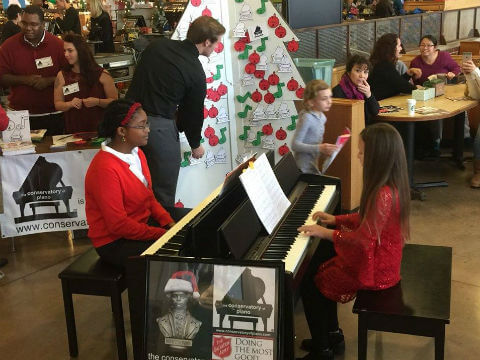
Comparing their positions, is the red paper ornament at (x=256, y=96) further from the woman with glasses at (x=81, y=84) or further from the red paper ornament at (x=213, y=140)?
the woman with glasses at (x=81, y=84)

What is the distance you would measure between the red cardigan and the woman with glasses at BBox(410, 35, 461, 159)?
12.7 feet

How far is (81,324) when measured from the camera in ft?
11.3

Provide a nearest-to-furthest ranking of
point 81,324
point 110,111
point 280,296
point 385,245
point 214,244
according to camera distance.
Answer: point 280,296, point 214,244, point 385,245, point 110,111, point 81,324

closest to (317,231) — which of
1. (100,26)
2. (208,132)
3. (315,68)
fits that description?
(208,132)

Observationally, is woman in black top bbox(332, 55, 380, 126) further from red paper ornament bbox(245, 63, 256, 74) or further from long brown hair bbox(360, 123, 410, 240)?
long brown hair bbox(360, 123, 410, 240)

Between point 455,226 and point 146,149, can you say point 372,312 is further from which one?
point 455,226

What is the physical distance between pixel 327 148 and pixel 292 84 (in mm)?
1230

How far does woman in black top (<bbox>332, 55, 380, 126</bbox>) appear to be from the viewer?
183 inches

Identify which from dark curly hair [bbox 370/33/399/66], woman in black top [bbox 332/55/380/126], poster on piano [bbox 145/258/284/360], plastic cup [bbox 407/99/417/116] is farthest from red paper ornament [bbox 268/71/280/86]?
poster on piano [bbox 145/258/284/360]

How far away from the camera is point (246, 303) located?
2.19 meters

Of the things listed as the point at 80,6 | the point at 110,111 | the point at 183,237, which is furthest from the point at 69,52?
the point at 80,6

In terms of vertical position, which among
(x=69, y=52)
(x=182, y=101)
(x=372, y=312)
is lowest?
(x=372, y=312)

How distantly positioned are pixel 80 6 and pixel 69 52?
28.8 ft

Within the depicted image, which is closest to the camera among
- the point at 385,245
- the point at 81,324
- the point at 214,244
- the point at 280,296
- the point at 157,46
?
the point at 280,296
